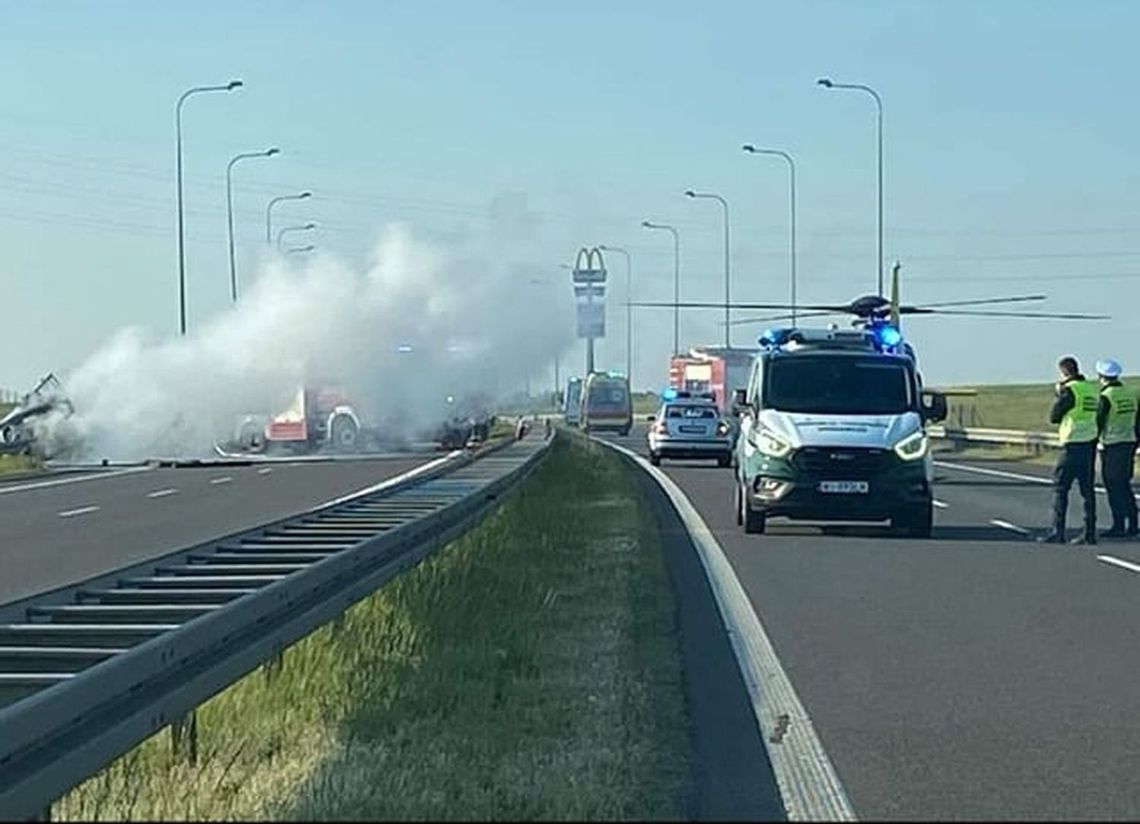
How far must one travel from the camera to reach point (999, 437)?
56312 millimetres

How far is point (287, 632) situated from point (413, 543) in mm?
4379

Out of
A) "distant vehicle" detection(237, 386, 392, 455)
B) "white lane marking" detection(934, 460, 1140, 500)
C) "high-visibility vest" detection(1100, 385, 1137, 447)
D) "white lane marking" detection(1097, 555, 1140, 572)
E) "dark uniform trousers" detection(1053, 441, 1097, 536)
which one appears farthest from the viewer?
"distant vehicle" detection(237, 386, 392, 455)

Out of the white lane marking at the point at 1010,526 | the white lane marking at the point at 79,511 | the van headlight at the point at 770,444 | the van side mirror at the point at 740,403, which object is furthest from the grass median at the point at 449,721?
the white lane marking at the point at 79,511

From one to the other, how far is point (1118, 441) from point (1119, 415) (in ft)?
1.06

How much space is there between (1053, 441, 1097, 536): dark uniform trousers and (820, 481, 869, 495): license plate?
211 cm

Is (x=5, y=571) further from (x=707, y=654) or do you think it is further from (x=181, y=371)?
(x=181, y=371)

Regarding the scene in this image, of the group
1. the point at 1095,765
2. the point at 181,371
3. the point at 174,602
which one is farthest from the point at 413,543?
the point at 181,371

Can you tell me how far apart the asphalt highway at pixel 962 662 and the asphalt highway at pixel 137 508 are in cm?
646

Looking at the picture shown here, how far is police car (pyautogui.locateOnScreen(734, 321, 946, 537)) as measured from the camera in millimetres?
24484

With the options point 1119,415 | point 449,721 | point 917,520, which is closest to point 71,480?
point 917,520

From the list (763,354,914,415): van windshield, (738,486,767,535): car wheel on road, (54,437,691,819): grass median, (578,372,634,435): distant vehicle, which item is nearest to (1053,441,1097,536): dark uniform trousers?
(763,354,914,415): van windshield

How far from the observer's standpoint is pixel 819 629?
15.1m

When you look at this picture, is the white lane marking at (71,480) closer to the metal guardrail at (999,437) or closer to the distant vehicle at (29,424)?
the distant vehicle at (29,424)

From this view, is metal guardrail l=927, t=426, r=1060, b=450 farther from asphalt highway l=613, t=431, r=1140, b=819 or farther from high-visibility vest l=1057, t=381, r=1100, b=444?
asphalt highway l=613, t=431, r=1140, b=819
